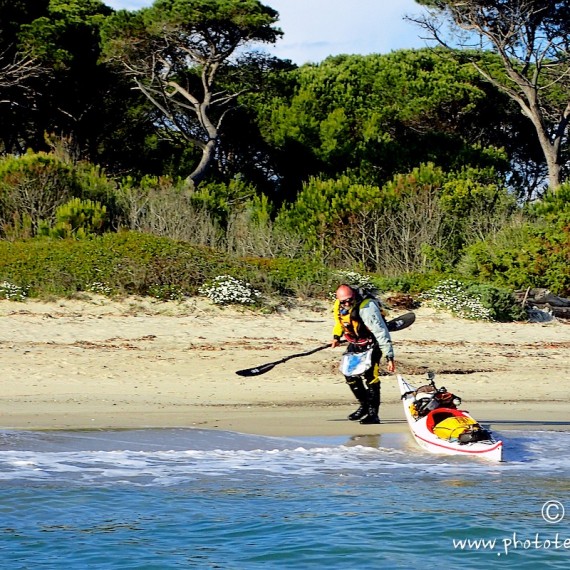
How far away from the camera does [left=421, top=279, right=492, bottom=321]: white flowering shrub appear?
1950 cm

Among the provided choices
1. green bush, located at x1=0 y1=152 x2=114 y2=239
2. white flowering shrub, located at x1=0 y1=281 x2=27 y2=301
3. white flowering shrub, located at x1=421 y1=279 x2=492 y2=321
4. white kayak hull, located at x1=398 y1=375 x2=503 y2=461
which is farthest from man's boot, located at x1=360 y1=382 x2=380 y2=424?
green bush, located at x1=0 y1=152 x2=114 y2=239

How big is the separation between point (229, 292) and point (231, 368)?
522cm

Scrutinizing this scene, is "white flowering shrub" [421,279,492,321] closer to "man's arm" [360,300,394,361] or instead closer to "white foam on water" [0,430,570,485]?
"white foam on water" [0,430,570,485]

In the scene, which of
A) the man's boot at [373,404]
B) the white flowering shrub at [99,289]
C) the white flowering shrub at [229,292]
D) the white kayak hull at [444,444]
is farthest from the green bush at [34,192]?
the white kayak hull at [444,444]

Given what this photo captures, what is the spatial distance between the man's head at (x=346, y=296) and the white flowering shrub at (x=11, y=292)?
928 cm

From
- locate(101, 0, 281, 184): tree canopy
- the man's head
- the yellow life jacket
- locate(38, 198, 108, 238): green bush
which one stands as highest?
locate(101, 0, 281, 184): tree canopy

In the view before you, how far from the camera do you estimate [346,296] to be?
1091 centimetres

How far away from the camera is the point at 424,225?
2558 centimetres

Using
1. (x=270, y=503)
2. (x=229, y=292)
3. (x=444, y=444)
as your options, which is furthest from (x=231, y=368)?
(x=270, y=503)

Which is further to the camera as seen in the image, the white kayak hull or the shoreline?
the shoreline

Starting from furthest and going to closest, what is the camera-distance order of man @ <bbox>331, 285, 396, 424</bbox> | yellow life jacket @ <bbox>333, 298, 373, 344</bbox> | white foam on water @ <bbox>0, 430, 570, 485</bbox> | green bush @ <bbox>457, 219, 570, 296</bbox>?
1. green bush @ <bbox>457, 219, 570, 296</bbox>
2. yellow life jacket @ <bbox>333, 298, 373, 344</bbox>
3. man @ <bbox>331, 285, 396, 424</bbox>
4. white foam on water @ <bbox>0, 430, 570, 485</bbox>

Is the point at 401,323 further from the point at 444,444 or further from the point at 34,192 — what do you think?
the point at 34,192

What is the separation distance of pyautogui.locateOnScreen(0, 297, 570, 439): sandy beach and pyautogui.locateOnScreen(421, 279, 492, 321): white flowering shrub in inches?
14.0

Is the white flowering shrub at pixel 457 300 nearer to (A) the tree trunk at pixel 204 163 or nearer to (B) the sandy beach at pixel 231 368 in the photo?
(B) the sandy beach at pixel 231 368
